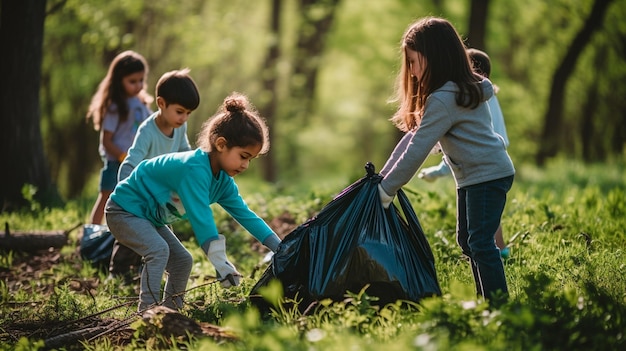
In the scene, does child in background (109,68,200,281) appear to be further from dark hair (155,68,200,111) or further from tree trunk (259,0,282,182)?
tree trunk (259,0,282,182)

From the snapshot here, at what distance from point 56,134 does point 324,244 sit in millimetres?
12108

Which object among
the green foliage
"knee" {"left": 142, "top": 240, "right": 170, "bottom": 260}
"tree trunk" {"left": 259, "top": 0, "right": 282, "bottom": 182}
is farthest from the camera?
"tree trunk" {"left": 259, "top": 0, "right": 282, "bottom": 182}

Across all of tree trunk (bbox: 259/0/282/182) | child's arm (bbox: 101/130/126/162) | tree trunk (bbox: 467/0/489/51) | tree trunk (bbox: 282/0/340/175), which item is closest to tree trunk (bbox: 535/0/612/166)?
tree trunk (bbox: 467/0/489/51)

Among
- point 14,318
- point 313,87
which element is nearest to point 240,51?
point 313,87

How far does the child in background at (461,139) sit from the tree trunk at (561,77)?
10.9m

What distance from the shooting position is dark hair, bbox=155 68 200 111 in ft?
15.3

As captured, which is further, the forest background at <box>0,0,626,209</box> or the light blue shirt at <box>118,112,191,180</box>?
the forest background at <box>0,0,626,209</box>

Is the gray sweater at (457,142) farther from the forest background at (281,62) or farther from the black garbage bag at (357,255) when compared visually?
the forest background at (281,62)

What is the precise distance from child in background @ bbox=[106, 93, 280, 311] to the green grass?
0.72ft

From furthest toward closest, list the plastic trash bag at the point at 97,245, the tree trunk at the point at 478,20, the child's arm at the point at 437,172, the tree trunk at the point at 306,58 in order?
the tree trunk at the point at 306,58
the tree trunk at the point at 478,20
the plastic trash bag at the point at 97,245
the child's arm at the point at 437,172

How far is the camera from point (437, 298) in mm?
3010

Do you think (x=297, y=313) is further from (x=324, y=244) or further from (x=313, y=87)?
(x=313, y=87)

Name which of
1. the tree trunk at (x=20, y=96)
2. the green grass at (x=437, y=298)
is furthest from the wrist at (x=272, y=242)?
the tree trunk at (x=20, y=96)

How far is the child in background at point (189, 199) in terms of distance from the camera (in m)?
3.74
